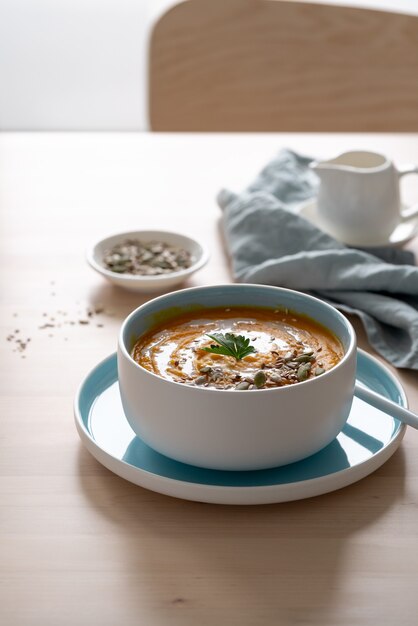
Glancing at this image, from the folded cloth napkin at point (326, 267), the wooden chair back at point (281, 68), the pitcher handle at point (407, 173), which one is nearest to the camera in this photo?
the folded cloth napkin at point (326, 267)

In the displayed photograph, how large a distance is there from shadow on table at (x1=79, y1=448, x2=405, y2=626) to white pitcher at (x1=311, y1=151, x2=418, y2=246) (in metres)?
0.57

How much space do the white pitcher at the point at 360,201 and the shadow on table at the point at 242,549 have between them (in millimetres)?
567

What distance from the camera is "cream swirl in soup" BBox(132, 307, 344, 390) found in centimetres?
77

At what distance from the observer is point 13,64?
15.6ft

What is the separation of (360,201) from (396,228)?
0.09 metres

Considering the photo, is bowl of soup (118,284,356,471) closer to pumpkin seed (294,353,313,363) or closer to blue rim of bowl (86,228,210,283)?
pumpkin seed (294,353,313,363)

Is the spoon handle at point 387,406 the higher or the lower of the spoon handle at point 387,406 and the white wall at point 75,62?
the higher

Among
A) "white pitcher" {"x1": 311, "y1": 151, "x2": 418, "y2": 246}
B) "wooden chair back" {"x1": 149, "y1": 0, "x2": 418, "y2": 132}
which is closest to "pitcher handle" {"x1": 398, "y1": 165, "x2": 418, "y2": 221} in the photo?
"white pitcher" {"x1": 311, "y1": 151, "x2": 418, "y2": 246}

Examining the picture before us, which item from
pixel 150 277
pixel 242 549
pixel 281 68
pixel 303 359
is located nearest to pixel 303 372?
pixel 303 359

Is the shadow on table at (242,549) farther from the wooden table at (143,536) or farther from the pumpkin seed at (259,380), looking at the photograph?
the pumpkin seed at (259,380)

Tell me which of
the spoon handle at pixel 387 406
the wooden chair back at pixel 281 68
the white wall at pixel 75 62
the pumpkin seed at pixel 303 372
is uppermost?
the pumpkin seed at pixel 303 372

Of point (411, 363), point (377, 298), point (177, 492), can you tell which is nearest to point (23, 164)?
point (377, 298)

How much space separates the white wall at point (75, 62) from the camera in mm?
4633

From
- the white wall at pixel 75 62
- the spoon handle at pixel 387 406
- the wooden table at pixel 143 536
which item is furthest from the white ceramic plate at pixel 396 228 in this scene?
the white wall at pixel 75 62
